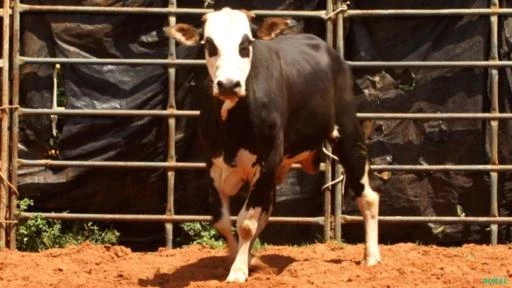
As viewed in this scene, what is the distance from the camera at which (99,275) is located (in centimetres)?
679

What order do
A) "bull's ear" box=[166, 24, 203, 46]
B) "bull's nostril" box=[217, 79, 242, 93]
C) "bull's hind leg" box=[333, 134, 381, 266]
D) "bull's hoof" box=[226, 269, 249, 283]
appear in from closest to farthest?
A: "bull's nostril" box=[217, 79, 242, 93], "bull's hoof" box=[226, 269, 249, 283], "bull's ear" box=[166, 24, 203, 46], "bull's hind leg" box=[333, 134, 381, 266]

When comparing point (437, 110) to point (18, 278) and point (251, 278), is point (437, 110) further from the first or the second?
point (18, 278)

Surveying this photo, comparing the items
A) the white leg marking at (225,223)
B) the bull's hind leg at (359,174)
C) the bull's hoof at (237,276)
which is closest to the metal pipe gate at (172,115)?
the bull's hind leg at (359,174)

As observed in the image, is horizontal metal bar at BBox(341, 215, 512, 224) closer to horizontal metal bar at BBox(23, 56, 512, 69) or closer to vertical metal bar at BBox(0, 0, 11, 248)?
horizontal metal bar at BBox(23, 56, 512, 69)

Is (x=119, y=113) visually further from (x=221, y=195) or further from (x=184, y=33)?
(x=221, y=195)

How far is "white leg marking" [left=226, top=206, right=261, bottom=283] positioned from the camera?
6.32 metres

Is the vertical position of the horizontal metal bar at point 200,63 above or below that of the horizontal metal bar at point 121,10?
below

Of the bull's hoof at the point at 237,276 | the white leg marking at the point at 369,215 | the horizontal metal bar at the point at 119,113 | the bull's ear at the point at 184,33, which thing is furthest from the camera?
the horizontal metal bar at the point at 119,113

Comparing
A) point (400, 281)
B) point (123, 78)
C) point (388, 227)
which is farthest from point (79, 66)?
point (400, 281)

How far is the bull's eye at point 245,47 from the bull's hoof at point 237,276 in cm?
139

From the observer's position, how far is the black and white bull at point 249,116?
21.1 ft

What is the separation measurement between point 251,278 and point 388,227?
2893mm

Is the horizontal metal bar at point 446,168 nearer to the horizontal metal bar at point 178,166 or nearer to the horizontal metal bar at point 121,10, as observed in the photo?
the horizontal metal bar at point 178,166

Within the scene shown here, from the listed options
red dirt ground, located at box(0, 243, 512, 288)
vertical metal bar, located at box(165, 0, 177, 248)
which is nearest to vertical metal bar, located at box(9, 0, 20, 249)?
red dirt ground, located at box(0, 243, 512, 288)
